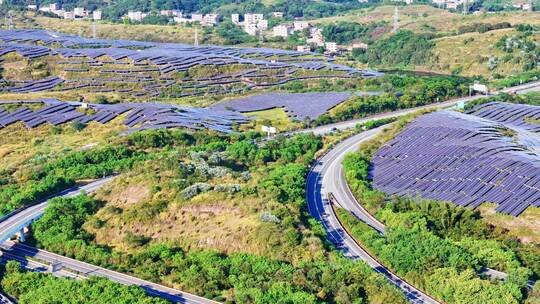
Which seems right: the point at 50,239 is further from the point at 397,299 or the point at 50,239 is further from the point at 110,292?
the point at 397,299

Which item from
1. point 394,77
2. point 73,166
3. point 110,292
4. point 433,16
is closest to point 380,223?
point 110,292

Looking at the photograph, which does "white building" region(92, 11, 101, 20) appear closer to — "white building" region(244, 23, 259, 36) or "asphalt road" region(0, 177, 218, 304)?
"white building" region(244, 23, 259, 36)

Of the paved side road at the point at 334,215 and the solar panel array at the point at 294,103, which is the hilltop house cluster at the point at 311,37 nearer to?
the solar panel array at the point at 294,103

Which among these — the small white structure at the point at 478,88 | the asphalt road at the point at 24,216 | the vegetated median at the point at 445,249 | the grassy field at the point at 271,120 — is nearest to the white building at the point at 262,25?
the small white structure at the point at 478,88

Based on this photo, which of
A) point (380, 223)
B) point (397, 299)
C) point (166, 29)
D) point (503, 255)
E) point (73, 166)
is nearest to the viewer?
point (397, 299)

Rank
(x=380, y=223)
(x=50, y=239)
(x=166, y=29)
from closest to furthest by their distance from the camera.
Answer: (x=50, y=239) → (x=380, y=223) → (x=166, y=29)

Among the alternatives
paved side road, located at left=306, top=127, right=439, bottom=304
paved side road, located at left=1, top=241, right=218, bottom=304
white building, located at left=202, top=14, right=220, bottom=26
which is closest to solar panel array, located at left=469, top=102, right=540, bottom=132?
paved side road, located at left=306, top=127, right=439, bottom=304

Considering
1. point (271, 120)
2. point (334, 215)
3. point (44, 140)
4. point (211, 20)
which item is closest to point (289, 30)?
point (211, 20)

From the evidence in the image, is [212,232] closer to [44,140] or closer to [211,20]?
[44,140]
